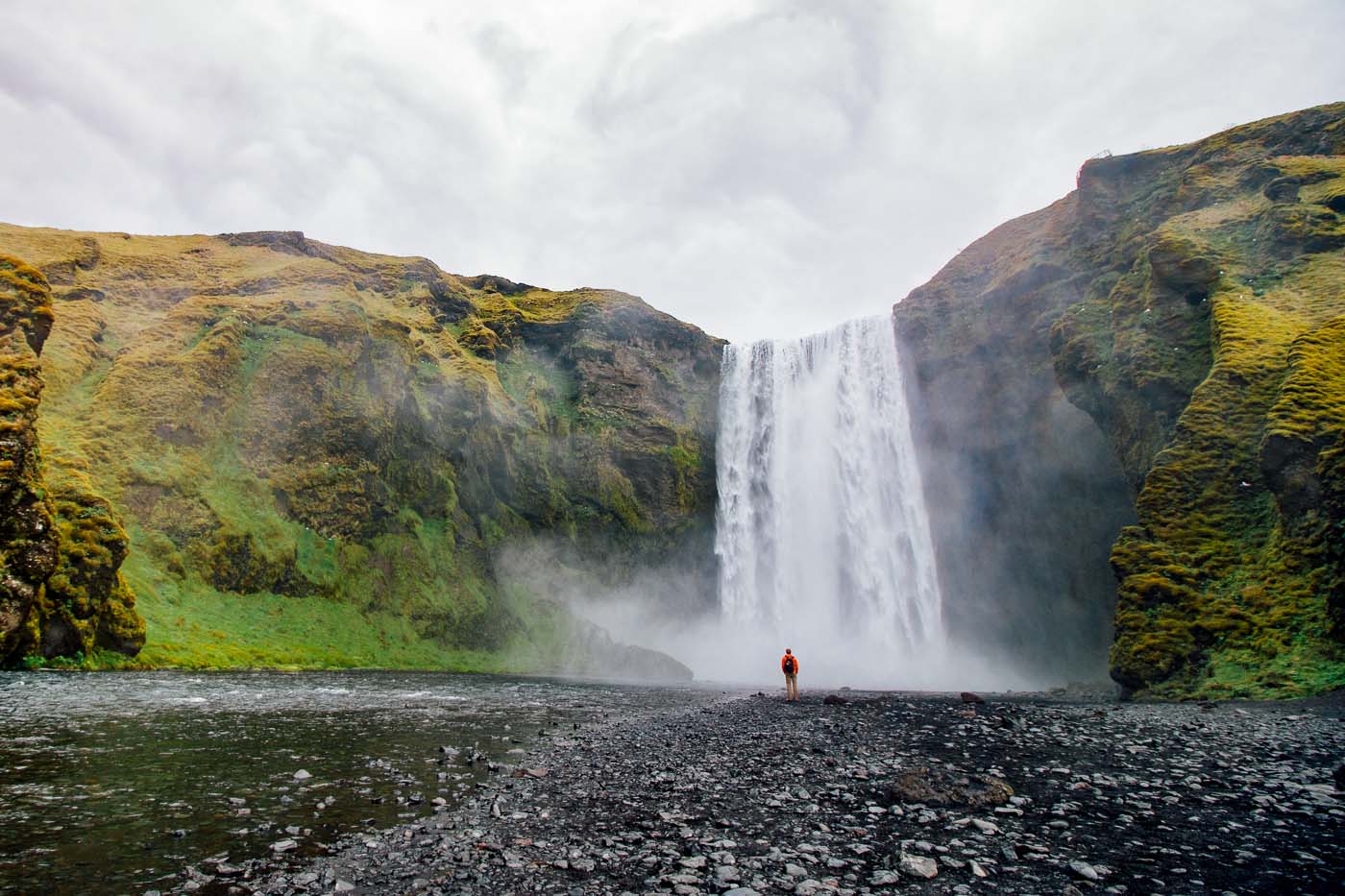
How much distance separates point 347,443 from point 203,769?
163 feet

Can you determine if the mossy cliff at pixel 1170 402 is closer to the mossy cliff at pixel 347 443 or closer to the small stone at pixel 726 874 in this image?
the small stone at pixel 726 874

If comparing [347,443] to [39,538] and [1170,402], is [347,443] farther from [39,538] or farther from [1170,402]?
[1170,402]

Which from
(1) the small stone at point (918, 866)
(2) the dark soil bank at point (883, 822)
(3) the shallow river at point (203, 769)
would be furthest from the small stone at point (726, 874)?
(3) the shallow river at point (203, 769)

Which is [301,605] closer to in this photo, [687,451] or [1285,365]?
[687,451]

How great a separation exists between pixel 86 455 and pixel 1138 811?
55.7 metres

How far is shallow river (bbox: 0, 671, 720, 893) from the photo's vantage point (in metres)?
5.89

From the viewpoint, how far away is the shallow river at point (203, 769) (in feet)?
19.3

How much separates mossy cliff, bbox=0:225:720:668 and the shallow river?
18.7m

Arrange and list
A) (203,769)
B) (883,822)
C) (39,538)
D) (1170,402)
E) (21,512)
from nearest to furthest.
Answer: (883,822), (203,769), (21,512), (39,538), (1170,402)

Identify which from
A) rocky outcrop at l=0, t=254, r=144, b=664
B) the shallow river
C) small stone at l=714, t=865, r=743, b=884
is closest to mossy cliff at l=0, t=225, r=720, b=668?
rocky outcrop at l=0, t=254, r=144, b=664

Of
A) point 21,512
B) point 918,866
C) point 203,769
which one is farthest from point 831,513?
point 918,866

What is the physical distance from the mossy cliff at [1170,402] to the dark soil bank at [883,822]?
1174 centimetres

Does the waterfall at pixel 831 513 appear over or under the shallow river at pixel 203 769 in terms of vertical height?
over

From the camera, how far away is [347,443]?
54.0 m
